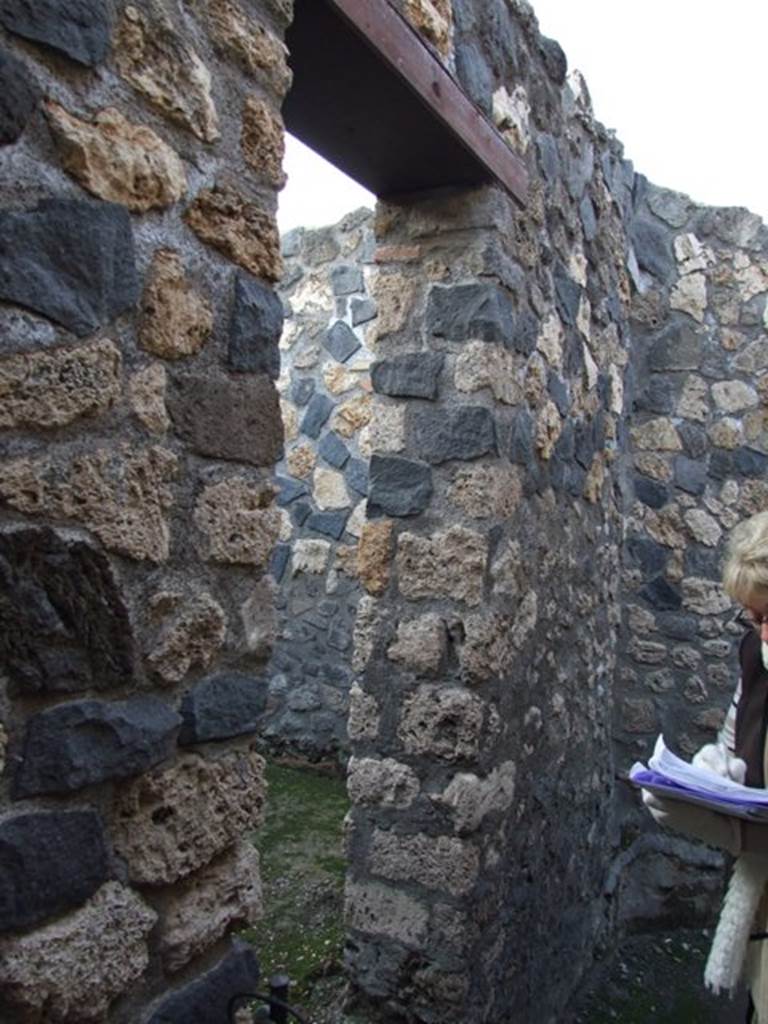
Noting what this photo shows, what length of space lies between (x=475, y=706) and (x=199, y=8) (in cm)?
158

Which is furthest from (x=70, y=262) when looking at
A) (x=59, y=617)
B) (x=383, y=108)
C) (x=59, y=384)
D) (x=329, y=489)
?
(x=329, y=489)

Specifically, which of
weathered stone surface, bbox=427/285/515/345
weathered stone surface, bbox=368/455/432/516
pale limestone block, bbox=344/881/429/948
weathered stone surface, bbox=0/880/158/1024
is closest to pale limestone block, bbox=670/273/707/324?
weathered stone surface, bbox=427/285/515/345

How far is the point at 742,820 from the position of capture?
161 centimetres

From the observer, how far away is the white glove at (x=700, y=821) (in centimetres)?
162

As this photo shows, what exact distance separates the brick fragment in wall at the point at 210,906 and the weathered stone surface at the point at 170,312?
69 centimetres

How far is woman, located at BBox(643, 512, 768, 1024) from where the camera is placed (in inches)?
64.3

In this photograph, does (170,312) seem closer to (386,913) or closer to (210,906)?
(210,906)

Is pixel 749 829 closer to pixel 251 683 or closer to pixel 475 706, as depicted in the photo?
pixel 475 706

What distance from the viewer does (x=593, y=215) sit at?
10.2ft

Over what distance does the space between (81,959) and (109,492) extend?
52 cm

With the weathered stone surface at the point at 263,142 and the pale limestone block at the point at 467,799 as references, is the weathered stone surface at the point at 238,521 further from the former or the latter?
the pale limestone block at the point at 467,799

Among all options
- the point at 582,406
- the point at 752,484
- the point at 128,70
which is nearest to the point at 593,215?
the point at 582,406

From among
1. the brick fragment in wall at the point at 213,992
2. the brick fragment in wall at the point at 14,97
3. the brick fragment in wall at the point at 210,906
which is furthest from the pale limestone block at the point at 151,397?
the brick fragment in wall at the point at 213,992

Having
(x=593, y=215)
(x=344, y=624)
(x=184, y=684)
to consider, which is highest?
(x=593, y=215)
